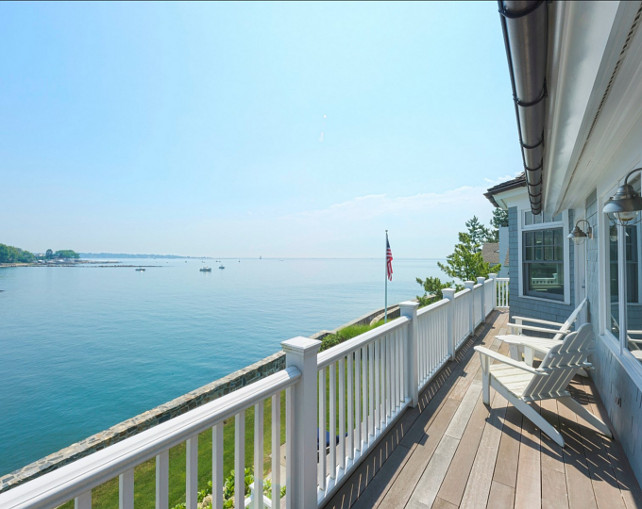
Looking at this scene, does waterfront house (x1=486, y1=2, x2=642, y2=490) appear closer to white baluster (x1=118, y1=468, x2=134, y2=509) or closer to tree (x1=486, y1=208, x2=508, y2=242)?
white baluster (x1=118, y1=468, x2=134, y2=509)

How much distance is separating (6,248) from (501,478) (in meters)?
73.9

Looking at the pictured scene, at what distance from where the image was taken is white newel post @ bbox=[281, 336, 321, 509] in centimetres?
172

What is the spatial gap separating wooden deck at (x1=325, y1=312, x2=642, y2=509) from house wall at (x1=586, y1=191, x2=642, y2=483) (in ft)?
0.46

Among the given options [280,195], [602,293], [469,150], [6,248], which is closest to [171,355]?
[469,150]

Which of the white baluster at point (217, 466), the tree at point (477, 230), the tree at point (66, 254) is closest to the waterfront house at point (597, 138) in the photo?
the white baluster at point (217, 466)

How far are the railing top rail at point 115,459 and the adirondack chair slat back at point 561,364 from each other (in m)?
2.61

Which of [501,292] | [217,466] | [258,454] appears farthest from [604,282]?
[501,292]

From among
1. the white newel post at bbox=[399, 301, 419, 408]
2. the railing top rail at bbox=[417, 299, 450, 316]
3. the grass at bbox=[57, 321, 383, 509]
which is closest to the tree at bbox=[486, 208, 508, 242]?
the railing top rail at bbox=[417, 299, 450, 316]

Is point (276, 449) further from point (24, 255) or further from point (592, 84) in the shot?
point (24, 255)

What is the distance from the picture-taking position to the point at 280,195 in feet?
147

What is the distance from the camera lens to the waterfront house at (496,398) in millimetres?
1086

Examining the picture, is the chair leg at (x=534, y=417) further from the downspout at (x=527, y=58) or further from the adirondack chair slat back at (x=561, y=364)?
the downspout at (x=527, y=58)

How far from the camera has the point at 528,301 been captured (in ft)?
21.6

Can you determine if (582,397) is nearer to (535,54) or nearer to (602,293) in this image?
(602,293)
